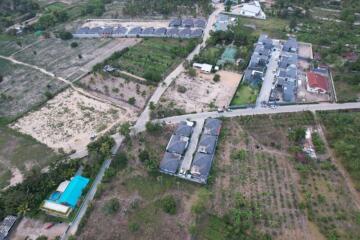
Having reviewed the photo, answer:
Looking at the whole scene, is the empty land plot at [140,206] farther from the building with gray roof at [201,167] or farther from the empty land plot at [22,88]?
the empty land plot at [22,88]

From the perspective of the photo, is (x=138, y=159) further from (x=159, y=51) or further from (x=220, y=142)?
(x=159, y=51)

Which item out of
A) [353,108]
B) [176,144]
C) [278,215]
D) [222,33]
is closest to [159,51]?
[222,33]

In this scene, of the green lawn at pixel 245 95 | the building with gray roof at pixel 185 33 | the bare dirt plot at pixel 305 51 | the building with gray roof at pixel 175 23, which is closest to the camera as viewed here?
the green lawn at pixel 245 95

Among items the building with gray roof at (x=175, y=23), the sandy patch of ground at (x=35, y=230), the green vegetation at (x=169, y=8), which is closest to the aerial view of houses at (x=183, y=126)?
the sandy patch of ground at (x=35, y=230)

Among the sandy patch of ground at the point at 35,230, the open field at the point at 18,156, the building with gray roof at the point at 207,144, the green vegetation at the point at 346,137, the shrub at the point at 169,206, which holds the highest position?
the green vegetation at the point at 346,137

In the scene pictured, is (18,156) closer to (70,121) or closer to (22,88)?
(70,121)

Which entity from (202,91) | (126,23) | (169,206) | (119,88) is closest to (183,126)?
(202,91)

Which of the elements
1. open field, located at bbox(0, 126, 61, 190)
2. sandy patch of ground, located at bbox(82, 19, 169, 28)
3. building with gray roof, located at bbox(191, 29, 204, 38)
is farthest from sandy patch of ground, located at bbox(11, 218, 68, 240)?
sandy patch of ground, located at bbox(82, 19, 169, 28)

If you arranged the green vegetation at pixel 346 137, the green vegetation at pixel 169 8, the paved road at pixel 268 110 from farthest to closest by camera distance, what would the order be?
the green vegetation at pixel 169 8
the paved road at pixel 268 110
the green vegetation at pixel 346 137
